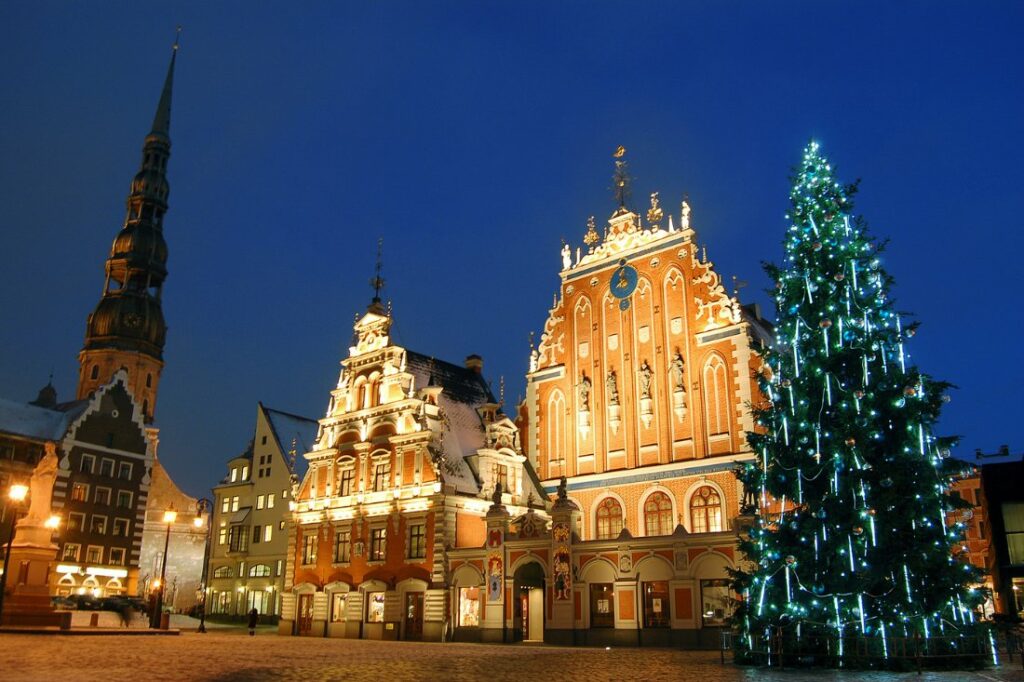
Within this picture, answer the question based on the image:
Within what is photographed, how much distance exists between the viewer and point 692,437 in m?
33.2

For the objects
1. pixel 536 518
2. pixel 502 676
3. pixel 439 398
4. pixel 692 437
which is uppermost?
pixel 439 398

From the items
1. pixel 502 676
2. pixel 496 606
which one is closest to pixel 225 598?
pixel 496 606

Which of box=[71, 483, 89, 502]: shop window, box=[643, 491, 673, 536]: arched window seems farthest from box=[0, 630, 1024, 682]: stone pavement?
box=[71, 483, 89, 502]: shop window

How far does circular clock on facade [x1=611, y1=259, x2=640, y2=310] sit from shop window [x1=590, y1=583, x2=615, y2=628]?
12.3m

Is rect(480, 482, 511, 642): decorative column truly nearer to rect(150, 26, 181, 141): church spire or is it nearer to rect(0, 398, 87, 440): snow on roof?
rect(0, 398, 87, 440): snow on roof

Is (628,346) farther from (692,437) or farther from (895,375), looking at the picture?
(895,375)

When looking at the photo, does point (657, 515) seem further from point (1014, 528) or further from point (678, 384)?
point (1014, 528)

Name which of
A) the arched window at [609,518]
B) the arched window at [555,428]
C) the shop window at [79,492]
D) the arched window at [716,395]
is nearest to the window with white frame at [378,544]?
the arched window at [555,428]

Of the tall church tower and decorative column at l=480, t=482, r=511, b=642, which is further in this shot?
the tall church tower

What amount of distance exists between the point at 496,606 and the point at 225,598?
27.6m

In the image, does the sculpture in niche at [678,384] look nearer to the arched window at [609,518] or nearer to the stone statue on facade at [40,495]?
the arched window at [609,518]

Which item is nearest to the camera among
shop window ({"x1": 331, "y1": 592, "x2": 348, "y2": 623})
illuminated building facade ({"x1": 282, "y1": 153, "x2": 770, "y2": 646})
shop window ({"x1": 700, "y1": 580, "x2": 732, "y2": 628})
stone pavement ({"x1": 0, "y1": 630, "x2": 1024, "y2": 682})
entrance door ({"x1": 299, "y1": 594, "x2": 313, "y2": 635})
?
stone pavement ({"x1": 0, "y1": 630, "x2": 1024, "y2": 682})

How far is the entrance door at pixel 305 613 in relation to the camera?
40.2 metres

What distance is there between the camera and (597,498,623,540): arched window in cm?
3462
